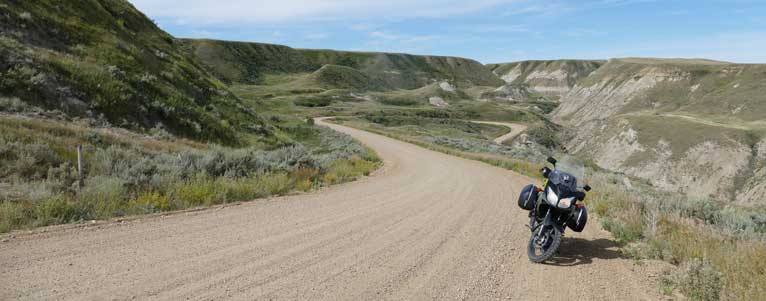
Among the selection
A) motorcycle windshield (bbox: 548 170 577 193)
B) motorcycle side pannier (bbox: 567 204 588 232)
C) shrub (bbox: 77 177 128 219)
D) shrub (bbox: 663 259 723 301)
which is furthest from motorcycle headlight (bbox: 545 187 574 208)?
shrub (bbox: 77 177 128 219)

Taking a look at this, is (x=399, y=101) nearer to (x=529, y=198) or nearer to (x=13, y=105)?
(x=13, y=105)

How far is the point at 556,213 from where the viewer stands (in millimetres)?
7074

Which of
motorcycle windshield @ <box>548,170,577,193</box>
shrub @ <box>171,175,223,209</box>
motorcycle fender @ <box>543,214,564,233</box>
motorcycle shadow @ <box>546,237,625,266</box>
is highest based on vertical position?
motorcycle windshield @ <box>548,170,577,193</box>

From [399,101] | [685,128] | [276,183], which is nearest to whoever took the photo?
[276,183]

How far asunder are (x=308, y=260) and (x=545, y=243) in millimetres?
3721

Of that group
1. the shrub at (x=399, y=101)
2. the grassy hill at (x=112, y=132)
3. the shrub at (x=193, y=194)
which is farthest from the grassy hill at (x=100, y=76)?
the shrub at (x=399, y=101)

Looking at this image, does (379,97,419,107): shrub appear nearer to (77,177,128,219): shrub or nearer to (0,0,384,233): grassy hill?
(0,0,384,233): grassy hill

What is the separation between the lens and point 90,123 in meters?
16.4

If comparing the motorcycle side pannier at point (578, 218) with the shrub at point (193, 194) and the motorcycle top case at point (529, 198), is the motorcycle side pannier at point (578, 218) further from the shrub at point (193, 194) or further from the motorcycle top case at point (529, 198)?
the shrub at point (193, 194)

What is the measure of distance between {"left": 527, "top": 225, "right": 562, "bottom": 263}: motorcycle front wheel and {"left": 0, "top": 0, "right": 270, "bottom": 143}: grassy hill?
1690 cm

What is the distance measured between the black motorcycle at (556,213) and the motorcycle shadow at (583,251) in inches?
14.1

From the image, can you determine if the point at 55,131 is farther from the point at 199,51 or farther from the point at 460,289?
the point at 199,51

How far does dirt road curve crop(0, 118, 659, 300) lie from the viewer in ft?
16.3

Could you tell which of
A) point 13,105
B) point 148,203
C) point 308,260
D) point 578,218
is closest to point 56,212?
point 148,203
